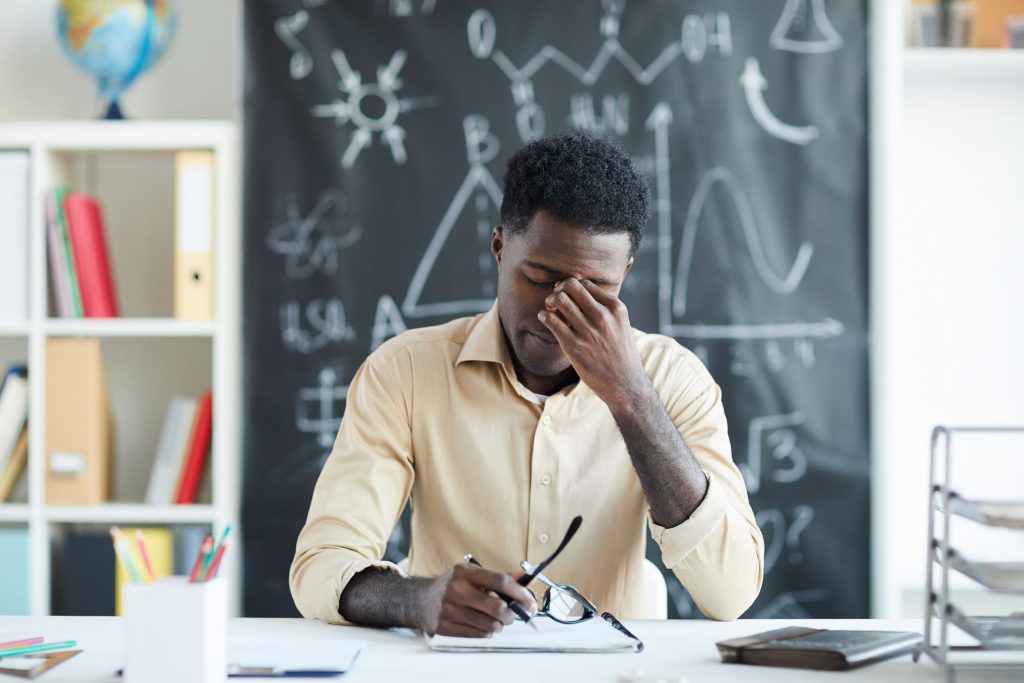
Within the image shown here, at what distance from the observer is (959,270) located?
8.70ft

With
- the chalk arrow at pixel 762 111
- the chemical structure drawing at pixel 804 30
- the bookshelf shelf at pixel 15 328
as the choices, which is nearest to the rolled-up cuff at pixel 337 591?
the bookshelf shelf at pixel 15 328

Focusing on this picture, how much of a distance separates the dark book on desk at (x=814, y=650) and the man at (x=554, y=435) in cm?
29

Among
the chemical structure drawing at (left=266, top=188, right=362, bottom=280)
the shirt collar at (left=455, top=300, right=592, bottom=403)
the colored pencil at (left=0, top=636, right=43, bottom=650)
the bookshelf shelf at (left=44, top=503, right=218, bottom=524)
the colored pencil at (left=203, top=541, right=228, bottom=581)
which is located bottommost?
the bookshelf shelf at (left=44, top=503, right=218, bottom=524)

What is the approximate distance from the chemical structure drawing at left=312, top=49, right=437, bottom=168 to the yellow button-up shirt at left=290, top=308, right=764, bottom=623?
3.28 feet

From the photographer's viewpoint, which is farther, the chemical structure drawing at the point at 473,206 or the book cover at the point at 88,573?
the chemical structure drawing at the point at 473,206

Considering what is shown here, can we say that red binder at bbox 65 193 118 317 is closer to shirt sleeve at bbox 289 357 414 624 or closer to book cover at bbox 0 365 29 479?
book cover at bbox 0 365 29 479

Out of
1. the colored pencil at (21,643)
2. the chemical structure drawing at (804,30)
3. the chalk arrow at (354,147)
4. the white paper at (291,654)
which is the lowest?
the colored pencil at (21,643)

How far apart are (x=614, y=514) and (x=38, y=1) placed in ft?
6.77

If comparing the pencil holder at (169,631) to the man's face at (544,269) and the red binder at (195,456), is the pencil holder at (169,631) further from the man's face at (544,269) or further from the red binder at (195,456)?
the red binder at (195,456)

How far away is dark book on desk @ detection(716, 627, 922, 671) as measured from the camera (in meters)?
1.07

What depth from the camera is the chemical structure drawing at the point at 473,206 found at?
→ 2551mm

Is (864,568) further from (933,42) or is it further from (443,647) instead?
(443,647)

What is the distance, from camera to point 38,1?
268 cm

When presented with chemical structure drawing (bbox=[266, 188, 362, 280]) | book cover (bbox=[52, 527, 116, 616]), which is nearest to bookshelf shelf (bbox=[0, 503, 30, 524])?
book cover (bbox=[52, 527, 116, 616])
